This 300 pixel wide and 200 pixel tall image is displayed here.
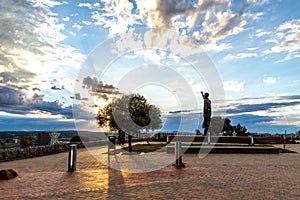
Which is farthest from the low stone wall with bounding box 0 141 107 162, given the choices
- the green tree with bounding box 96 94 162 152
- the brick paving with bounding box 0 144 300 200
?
the brick paving with bounding box 0 144 300 200

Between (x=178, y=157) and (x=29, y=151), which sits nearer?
(x=178, y=157)

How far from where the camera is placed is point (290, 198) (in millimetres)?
6629

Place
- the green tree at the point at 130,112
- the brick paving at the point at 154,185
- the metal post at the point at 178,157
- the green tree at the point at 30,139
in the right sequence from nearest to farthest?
1. the brick paving at the point at 154,185
2. the metal post at the point at 178,157
3. the green tree at the point at 130,112
4. the green tree at the point at 30,139

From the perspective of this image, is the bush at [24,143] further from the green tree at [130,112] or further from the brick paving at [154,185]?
the brick paving at [154,185]

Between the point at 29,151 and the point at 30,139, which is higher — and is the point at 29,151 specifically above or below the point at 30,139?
below

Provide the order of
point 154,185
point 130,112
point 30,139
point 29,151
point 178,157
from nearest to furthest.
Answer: point 154,185, point 178,157, point 29,151, point 130,112, point 30,139

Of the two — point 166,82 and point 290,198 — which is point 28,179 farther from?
point 166,82

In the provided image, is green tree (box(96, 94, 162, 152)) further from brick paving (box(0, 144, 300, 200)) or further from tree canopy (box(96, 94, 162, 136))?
brick paving (box(0, 144, 300, 200))

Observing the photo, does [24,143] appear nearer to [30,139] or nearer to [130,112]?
[30,139]

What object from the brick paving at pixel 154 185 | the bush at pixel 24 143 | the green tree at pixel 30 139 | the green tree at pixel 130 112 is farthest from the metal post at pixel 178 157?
the green tree at pixel 30 139

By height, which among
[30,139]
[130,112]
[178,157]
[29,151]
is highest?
[130,112]

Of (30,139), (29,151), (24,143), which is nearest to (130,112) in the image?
(29,151)

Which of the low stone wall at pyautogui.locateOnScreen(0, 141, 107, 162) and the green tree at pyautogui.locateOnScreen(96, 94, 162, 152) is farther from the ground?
the green tree at pyautogui.locateOnScreen(96, 94, 162, 152)

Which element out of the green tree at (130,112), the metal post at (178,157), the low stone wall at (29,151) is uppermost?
the green tree at (130,112)
